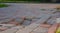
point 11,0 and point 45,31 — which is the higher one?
point 11,0

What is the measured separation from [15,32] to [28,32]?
197 mm

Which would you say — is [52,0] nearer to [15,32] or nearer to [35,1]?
[35,1]

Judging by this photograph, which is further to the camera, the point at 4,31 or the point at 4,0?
the point at 4,0

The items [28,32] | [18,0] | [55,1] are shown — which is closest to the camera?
[28,32]

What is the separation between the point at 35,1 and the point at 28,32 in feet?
26.8

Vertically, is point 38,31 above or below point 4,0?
below

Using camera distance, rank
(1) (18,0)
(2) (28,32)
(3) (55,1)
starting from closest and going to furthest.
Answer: (2) (28,32) → (3) (55,1) → (1) (18,0)

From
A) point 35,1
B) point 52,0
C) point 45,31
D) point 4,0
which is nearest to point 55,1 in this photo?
point 52,0

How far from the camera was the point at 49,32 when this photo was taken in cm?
317

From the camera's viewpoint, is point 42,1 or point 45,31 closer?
point 45,31

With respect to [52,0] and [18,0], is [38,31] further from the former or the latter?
[18,0]

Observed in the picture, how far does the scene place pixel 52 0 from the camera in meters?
10.9

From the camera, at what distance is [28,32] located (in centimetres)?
312

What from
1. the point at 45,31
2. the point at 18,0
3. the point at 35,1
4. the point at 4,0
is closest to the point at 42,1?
the point at 35,1
